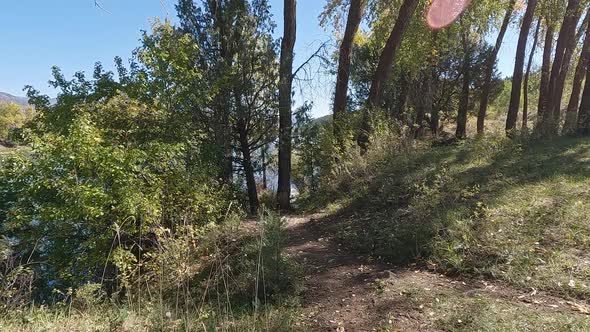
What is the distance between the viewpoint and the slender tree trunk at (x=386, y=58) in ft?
32.0

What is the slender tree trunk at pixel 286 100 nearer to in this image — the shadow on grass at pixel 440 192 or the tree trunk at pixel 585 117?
the shadow on grass at pixel 440 192

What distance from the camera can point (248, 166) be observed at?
10664mm

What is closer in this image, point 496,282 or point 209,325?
point 209,325

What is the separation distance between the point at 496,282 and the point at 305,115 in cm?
741

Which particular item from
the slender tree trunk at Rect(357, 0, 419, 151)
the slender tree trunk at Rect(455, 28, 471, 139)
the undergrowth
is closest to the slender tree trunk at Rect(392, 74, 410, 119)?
the slender tree trunk at Rect(455, 28, 471, 139)

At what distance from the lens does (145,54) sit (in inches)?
290

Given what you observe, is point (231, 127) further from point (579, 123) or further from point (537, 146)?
point (579, 123)

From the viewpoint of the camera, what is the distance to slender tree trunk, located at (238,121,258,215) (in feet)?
34.0

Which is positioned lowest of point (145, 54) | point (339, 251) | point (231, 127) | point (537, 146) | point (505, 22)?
point (339, 251)

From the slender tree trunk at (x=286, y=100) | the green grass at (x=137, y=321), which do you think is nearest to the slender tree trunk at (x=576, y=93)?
the slender tree trunk at (x=286, y=100)

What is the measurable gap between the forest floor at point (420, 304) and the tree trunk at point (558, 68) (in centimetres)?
914

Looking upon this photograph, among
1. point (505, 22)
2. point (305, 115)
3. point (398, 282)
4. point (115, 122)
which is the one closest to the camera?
point (398, 282)

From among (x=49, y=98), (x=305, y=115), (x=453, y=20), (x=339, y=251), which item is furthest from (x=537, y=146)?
(x=49, y=98)

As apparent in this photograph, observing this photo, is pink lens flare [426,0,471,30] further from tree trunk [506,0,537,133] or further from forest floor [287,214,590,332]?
forest floor [287,214,590,332]
